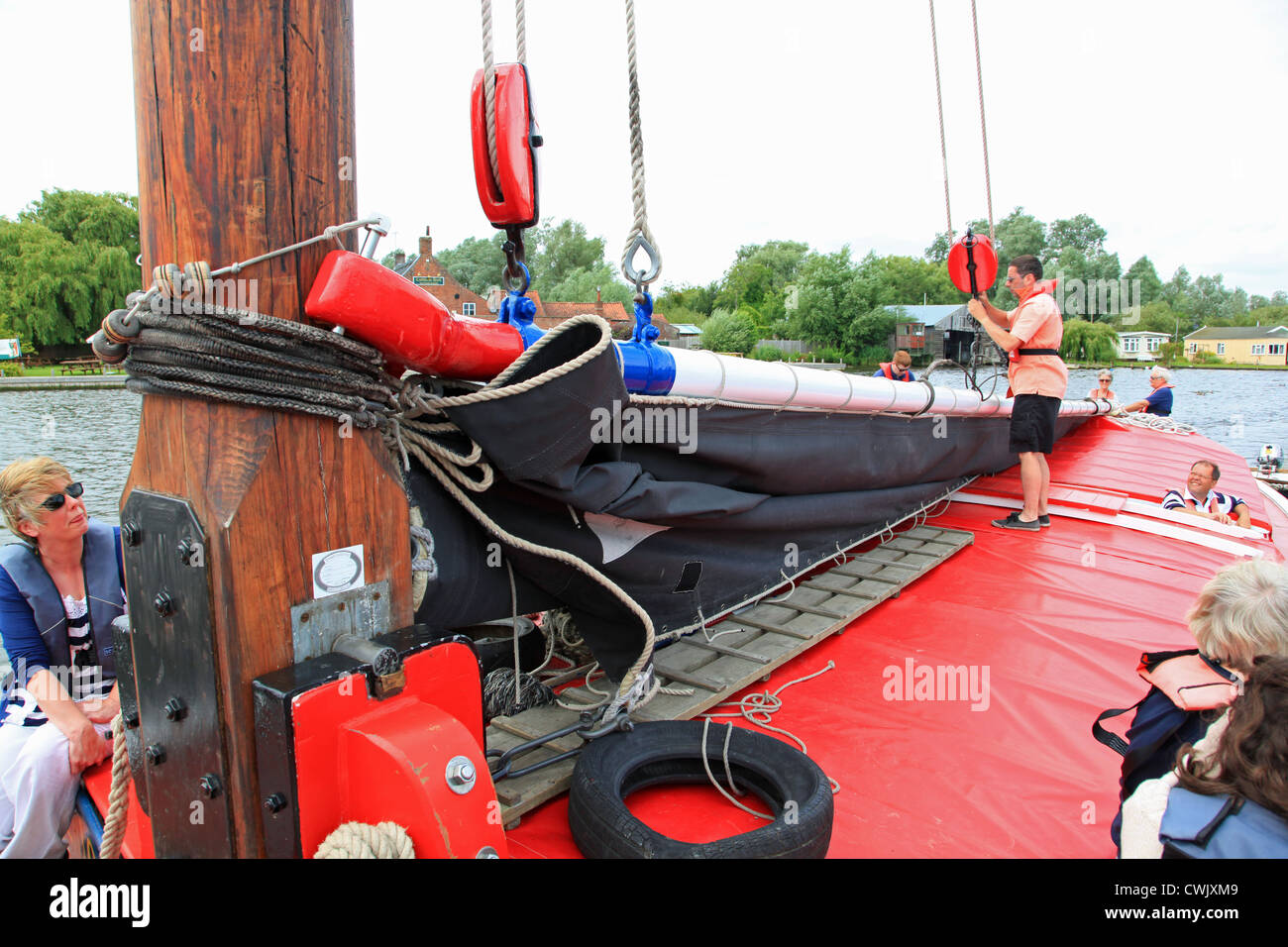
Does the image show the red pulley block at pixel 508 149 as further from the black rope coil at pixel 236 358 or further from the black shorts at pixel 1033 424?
the black shorts at pixel 1033 424

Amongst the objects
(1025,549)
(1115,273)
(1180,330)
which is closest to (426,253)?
(1025,549)

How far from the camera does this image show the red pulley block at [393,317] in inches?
48.3

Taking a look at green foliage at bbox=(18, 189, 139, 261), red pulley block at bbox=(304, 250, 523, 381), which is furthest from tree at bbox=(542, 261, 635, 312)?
red pulley block at bbox=(304, 250, 523, 381)

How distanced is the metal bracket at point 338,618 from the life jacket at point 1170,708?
56.5 inches

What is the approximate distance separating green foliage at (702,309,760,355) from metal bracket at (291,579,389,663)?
48.9m

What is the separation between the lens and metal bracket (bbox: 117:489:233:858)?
1.17m

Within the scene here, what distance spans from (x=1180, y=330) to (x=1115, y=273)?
14434 millimetres

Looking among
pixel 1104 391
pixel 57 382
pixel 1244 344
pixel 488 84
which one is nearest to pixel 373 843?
pixel 488 84

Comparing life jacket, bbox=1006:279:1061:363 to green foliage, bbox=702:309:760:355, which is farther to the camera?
green foliage, bbox=702:309:760:355

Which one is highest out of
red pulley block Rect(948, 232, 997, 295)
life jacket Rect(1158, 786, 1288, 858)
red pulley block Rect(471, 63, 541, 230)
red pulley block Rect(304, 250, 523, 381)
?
red pulley block Rect(948, 232, 997, 295)

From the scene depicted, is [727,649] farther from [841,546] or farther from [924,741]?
[841,546]

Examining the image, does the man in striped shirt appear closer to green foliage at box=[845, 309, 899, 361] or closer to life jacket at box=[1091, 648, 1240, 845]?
life jacket at box=[1091, 648, 1240, 845]

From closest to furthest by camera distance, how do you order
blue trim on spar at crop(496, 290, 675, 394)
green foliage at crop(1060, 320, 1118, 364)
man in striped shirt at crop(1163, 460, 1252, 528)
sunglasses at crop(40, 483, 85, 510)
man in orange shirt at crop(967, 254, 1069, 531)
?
blue trim on spar at crop(496, 290, 675, 394), sunglasses at crop(40, 483, 85, 510), man in orange shirt at crop(967, 254, 1069, 531), man in striped shirt at crop(1163, 460, 1252, 528), green foliage at crop(1060, 320, 1118, 364)

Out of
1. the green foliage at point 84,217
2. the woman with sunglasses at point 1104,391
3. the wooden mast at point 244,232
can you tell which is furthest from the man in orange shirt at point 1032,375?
the green foliage at point 84,217
